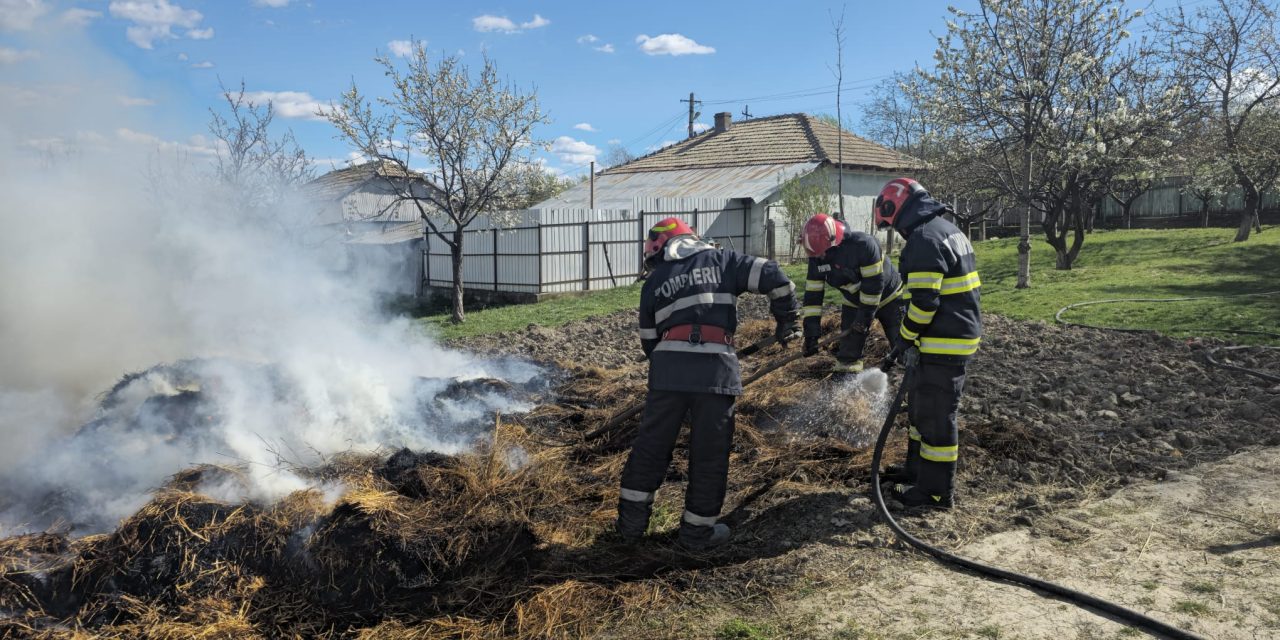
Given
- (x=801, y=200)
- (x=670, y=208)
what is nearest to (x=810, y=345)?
(x=801, y=200)

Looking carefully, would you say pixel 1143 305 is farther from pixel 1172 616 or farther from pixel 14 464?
pixel 14 464

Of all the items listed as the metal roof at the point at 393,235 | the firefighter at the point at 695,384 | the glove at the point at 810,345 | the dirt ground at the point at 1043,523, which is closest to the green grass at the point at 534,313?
the metal roof at the point at 393,235

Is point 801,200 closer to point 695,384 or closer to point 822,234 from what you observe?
point 822,234

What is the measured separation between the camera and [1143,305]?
37.6ft

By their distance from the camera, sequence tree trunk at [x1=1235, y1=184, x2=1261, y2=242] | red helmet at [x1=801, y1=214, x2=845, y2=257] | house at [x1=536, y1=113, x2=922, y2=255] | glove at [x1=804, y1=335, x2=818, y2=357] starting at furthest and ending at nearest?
house at [x1=536, y1=113, x2=922, y2=255]
tree trunk at [x1=1235, y1=184, x2=1261, y2=242]
red helmet at [x1=801, y1=214, x2=845, y2=257]
glove at [x1=804, y1=335, x2=818, y2=357]

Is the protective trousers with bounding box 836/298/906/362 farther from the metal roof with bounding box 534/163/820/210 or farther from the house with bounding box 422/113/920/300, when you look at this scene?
the metal roof with bounding box 534/163/820/210

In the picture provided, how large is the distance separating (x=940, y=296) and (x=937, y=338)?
0.27 meters

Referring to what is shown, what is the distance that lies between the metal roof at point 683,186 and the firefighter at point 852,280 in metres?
15.6

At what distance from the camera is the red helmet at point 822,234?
7074mm

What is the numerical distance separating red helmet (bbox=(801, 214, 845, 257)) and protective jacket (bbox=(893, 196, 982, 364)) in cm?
221

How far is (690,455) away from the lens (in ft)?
14.7

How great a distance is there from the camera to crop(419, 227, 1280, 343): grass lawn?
10539 millimetres

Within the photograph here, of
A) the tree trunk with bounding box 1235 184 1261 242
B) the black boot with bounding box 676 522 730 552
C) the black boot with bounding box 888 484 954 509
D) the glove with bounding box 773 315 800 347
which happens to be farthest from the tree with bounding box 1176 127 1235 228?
the black boot with bounding box 676 522 730 552

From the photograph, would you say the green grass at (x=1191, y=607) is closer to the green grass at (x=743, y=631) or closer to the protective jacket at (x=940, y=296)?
the protective jacket at (x=940, y=296)
